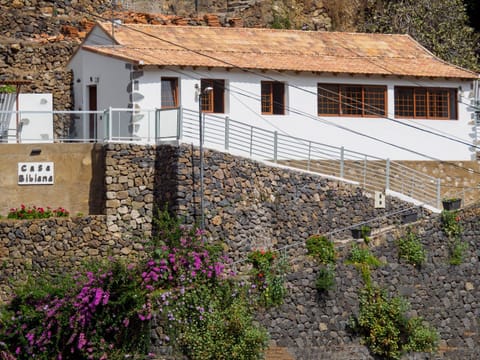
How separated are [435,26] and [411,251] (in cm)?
1710

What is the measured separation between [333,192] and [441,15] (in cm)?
1644

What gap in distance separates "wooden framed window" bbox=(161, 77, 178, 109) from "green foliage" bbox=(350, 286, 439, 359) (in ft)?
26.8

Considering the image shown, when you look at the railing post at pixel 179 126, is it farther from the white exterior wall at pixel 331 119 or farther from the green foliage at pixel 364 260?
the green foliage at pixel 364 260

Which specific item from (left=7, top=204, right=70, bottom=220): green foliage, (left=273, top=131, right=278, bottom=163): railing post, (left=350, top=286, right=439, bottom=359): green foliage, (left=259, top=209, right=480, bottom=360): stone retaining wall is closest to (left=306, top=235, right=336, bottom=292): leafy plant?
(left=259, top=209, right=480, bottom=360): stone retaining wall

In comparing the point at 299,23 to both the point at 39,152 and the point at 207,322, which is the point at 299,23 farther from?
the point at 207,322

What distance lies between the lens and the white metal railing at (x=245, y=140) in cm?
3422

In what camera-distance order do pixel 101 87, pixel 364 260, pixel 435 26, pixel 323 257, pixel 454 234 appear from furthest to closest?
pixel 435 26 < pixel 101 87 < pixel 454 234 < pixel 364 260 < pixel 323 257

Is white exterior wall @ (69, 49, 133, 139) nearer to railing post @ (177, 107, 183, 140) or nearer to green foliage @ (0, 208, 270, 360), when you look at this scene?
railing post @ (177, 107, 183, 140)

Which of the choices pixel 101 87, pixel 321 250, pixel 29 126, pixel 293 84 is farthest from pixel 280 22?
pixel 321 250

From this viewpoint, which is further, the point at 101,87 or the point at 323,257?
the point at 101,87

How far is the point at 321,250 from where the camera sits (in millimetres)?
33562

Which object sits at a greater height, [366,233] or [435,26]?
[435,26]

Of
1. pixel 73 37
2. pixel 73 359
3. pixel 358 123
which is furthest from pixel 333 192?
pixel 73 37

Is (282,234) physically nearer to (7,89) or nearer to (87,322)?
(87,322)
